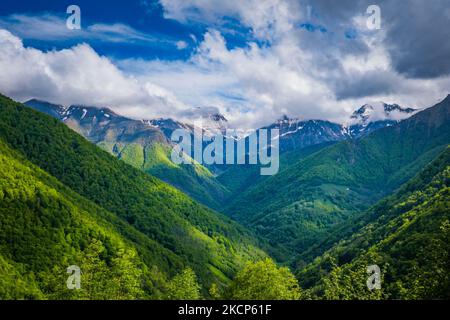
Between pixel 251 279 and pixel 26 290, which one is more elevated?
pixel 251 279

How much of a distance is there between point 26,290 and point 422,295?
6867 inches

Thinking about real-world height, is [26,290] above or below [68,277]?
below

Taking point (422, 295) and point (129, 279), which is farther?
point (129, 279)
